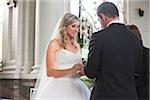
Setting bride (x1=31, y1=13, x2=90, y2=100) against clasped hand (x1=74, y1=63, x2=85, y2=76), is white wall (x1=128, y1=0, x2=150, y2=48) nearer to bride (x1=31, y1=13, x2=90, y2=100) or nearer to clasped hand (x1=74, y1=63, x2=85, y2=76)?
bride (x1=31, y1=13, x2=90, y2=100)

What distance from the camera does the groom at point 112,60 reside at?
5.55 feet

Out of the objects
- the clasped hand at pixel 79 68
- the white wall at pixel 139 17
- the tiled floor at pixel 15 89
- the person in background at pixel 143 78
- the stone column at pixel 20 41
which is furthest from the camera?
the stone column at pixel 20 41

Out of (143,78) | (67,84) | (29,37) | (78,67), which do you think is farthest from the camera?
(29,37)

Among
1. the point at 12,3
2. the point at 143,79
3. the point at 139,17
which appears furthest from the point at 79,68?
the point at 12,3

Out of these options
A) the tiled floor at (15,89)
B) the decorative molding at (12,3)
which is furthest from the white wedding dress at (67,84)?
the decorative molding at (12,3)

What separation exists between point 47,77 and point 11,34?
226 centimetres

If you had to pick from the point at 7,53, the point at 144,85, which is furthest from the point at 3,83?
the point at 144,85

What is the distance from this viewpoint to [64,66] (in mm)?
2086

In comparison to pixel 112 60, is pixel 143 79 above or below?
below

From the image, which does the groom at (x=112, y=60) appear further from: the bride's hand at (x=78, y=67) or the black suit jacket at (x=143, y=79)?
the bride's hand at (x=78, y=67)

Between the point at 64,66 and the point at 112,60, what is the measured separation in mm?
461

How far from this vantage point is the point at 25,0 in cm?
437

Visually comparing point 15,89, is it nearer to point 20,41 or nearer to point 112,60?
point 20,41

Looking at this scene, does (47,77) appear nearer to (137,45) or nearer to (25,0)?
(137,45)
